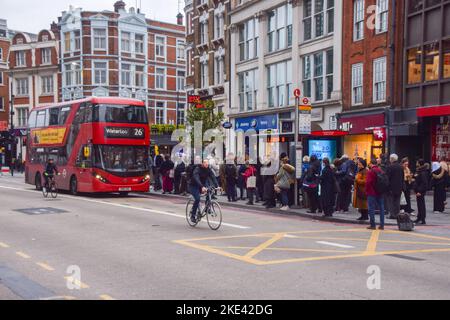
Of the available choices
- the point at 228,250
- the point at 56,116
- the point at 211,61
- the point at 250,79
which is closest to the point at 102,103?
the point at 56,116

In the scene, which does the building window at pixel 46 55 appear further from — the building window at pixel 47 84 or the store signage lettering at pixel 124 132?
the store signage lettering at pixel 124 132

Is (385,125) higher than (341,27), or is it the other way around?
(341,27)

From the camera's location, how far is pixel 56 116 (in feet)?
89.9

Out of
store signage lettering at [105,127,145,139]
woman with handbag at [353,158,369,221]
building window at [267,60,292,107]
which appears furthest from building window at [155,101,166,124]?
woman with handbag at [353,158,369,221]

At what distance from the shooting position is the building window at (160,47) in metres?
65.9

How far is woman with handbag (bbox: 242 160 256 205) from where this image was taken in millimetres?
20953

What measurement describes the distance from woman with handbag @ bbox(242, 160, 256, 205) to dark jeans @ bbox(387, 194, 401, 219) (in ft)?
18.4

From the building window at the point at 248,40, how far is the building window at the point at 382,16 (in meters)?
12.0

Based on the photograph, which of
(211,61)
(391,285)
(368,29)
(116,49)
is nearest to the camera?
(391,285)

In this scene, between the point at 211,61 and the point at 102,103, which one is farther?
the point at 211,61

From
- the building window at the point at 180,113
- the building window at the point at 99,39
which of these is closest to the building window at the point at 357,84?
the building window at the point at 180,113

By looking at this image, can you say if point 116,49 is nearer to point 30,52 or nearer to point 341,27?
point 30,52
